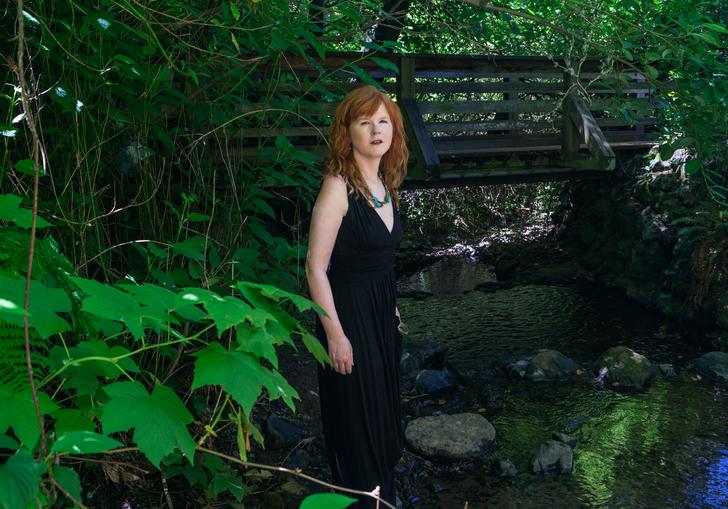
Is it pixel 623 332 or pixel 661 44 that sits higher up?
pixel 661 44

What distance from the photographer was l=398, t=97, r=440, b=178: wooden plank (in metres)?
7.90

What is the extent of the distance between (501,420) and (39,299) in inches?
180

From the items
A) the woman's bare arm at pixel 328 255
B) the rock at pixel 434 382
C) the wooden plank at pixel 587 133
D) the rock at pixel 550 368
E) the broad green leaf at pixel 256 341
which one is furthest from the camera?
the wooden plank at pixel 587 133

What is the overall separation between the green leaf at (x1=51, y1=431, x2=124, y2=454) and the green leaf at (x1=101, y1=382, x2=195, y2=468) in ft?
0.26

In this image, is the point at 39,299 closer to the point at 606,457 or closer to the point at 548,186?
the point at 606,457

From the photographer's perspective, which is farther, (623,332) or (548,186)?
(548,186)

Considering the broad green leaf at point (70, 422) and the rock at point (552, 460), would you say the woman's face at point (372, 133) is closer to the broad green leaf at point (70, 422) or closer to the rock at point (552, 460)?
the broad green leaf at point (70, 422)

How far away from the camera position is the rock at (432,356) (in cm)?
663

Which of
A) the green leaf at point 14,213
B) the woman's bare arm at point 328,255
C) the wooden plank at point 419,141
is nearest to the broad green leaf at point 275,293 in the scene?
the green leaf at point 14,213

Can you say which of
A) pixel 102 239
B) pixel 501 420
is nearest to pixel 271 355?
pixel 102 239

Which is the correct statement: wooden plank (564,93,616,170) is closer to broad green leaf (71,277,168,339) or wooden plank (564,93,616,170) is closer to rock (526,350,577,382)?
rock (526,350,577,382)

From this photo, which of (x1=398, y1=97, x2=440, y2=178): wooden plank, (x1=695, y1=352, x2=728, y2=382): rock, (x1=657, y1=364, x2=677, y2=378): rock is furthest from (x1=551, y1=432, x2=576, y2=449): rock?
(x1=398, y1=97, x2=440, y2=178): wooden plank

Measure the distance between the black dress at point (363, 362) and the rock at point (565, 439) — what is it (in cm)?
223

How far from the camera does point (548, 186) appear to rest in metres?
13.3
